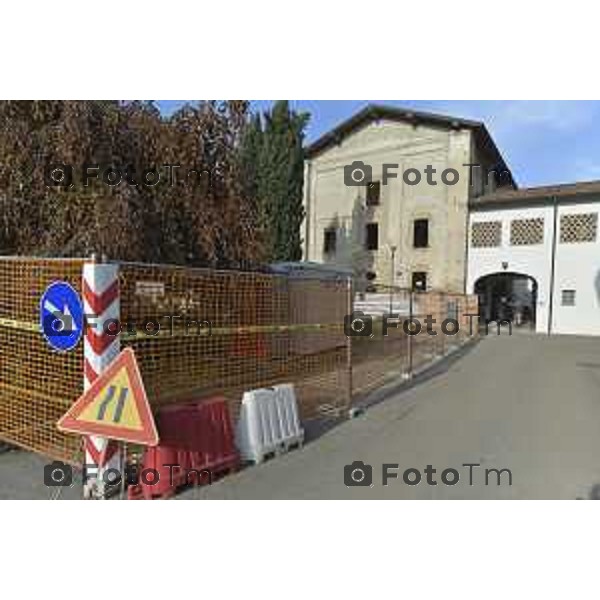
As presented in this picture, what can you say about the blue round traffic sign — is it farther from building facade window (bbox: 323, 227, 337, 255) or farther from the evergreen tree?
building facade window (bbox: 323, 227, 337, 255)

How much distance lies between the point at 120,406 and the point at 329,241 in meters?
28.1

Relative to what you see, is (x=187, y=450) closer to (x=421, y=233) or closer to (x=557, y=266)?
(x=557, y=266)

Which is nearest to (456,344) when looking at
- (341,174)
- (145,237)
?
(145,237)

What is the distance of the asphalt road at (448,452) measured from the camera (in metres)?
4.30

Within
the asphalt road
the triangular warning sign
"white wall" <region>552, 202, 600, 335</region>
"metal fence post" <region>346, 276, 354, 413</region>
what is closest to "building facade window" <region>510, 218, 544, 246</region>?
"white wall" <region>552, 202, 600, 335</region>

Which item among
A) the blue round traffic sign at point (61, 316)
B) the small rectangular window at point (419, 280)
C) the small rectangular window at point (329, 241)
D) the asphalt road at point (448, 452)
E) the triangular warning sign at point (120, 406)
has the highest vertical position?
the small rectangular window at point (329, 241)

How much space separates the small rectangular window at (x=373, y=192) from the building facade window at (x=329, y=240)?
2.87 metres

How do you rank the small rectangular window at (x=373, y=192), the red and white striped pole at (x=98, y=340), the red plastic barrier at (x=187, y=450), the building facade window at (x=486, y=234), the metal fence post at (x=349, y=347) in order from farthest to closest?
the small rectangular window at (x=373, y=192)
the building facade window at (x=486, y=234)
the metal fence post at (x=349, y=347)
the red plastic barrier at (x=187, y=450)
the red and white striped pole at (x=98, y=340)

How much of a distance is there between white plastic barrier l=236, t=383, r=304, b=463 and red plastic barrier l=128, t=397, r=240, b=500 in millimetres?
201

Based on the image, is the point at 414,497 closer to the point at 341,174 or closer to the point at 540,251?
the point at 540,251

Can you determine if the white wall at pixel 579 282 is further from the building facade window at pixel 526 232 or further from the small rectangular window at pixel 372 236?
the small rectangular window at pixel 372 236

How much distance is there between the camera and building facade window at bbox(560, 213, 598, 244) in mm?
22859

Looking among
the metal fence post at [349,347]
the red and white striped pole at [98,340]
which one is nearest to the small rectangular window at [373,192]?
the metal fence post at [349,347]

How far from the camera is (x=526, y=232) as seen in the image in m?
24.5
